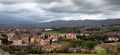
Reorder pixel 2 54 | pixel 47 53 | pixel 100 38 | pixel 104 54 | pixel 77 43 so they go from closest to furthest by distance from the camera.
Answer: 1. pixel 2 54
2. pixel 104 54
3. pixel 47 53
4. pixel 77 43
5. pixel 100 38

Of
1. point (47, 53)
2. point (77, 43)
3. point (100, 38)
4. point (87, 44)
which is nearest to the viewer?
point (47, 53)

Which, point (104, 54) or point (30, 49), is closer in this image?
point (104, 54)

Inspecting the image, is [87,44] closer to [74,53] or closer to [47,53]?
[74,53]

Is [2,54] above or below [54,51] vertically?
above

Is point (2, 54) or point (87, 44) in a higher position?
point (2, 54)

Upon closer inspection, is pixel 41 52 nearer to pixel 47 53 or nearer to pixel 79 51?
pixel 47 53

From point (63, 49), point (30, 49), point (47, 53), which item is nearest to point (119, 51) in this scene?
point (63, 49)

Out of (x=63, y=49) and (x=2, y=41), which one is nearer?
(x=63, y=49)

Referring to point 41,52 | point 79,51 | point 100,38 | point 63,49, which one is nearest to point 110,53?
point 79,51

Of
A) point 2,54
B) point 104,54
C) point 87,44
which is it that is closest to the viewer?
point 2,54
